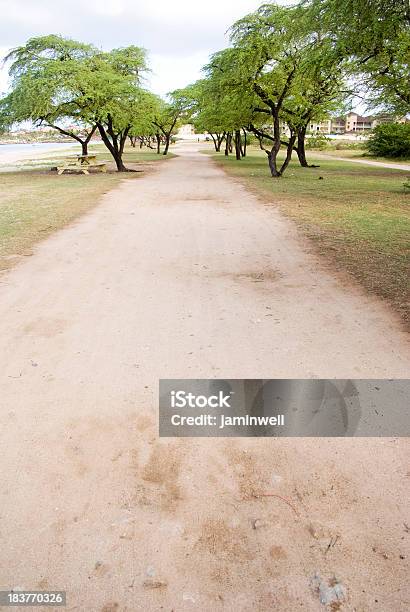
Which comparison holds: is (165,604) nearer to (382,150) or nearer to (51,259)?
(51,259)

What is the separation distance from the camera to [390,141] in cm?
3534

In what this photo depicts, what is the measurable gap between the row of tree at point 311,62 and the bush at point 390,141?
14.0m

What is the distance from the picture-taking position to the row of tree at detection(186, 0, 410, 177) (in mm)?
8203

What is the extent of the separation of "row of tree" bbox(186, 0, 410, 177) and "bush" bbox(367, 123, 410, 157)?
1400 cm

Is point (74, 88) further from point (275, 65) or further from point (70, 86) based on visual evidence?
point (275, 65)

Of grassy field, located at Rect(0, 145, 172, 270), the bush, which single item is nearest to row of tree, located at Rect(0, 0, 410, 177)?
grassy field, located at Rect(0, 145, 172, 270)

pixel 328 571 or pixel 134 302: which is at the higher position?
pixel 134 302

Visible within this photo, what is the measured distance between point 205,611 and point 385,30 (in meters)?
10.1

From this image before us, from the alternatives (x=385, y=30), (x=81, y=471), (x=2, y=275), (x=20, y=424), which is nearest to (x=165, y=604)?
(x=81, y=471)

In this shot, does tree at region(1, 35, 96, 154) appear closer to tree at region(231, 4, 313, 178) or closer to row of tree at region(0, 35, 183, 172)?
row of tree at region(0, 35, 183, 172)

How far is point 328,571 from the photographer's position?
76.9 inches

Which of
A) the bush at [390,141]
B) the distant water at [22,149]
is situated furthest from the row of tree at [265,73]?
the distant water at [22,149]

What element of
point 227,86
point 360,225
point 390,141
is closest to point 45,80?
point 227,86

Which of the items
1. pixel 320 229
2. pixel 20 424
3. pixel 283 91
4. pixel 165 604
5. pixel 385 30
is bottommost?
pixel 165 604
